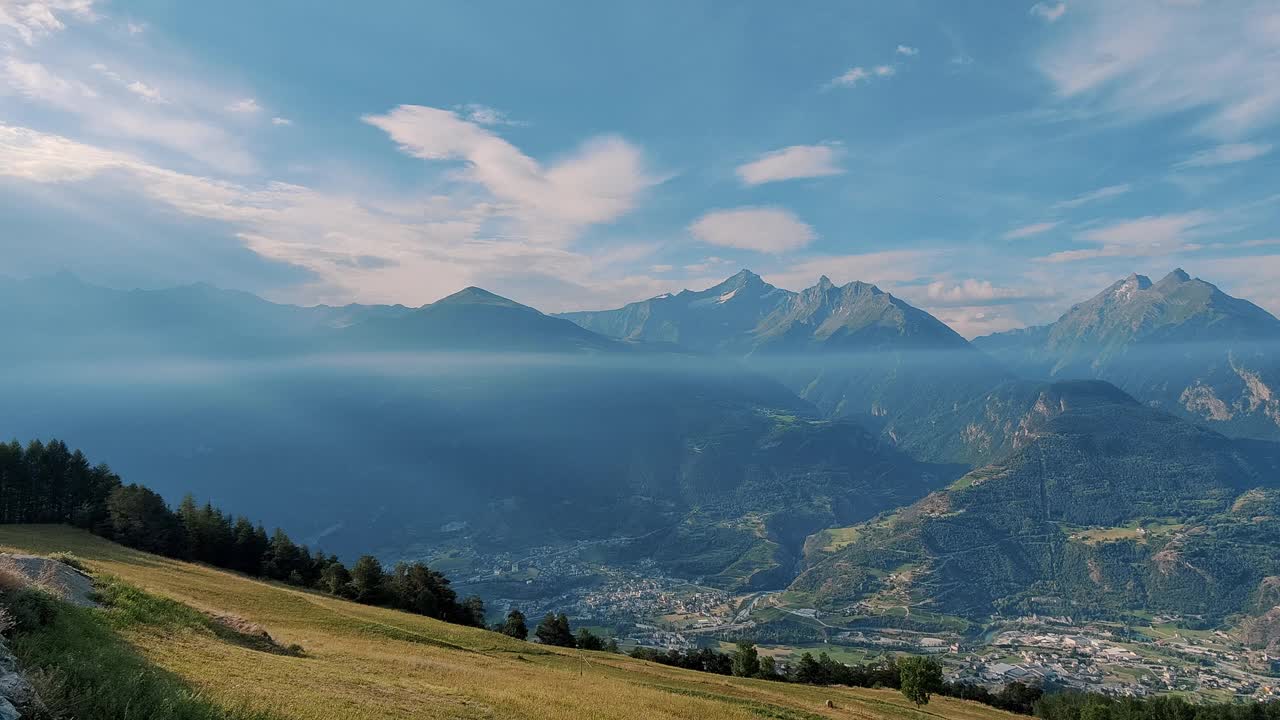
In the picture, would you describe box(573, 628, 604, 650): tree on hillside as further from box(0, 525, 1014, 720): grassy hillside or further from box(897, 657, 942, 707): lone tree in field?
box(897, 657, 942, 707): lone tree in field

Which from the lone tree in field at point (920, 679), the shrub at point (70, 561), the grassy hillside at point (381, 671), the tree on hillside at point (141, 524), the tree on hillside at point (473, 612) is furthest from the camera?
the tree on hillside at point (473, 612)

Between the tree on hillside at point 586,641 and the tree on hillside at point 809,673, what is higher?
the tree on hillside at point 586,641

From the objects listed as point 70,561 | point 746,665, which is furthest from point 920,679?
point 70,561

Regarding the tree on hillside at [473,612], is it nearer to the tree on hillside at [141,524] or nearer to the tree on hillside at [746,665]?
the tree on hillside at [141,524]

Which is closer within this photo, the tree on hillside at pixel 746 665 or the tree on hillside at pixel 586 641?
the tree on hillside at pixel 746 665

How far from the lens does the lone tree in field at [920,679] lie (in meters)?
68.9

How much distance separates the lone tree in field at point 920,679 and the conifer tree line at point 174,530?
60.6 m

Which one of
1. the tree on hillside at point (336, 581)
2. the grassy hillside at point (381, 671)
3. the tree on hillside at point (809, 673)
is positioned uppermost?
the grassy hillside at point (381, 671)

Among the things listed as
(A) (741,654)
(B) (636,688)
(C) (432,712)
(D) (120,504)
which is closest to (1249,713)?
(A) (741,654)

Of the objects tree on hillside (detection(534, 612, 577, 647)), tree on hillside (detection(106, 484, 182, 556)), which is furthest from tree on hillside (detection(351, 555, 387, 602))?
tree on hillside (detection(534, 612, 577, 647))

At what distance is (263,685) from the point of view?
20234 mm

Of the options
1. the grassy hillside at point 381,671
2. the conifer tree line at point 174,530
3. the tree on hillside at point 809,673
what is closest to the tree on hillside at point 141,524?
the conifer tree line at point 174,530

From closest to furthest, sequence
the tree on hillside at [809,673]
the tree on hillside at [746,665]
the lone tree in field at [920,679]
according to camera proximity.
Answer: the lone tree in field at [920,679], the tree on hillside at [746,665], the tree on hillside at [809,673]

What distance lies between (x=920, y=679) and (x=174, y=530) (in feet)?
328
